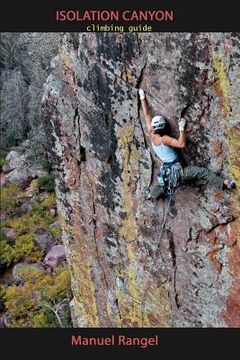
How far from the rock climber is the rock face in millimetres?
130

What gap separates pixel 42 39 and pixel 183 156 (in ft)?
45.2

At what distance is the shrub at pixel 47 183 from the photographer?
25928 millimetres

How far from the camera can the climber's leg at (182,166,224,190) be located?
9023 mm

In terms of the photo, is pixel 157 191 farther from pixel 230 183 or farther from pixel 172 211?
pixel 230 183

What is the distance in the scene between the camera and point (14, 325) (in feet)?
63.6

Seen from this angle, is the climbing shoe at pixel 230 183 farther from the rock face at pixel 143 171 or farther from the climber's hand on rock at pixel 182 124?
the climber's hand on rock at pixel 182 124

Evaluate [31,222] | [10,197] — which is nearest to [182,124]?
[31,222]

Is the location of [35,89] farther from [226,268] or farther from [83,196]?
[226,268]

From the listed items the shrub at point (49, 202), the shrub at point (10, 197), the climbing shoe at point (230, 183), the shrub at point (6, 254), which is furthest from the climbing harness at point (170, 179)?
the shrub at point (10, 197)

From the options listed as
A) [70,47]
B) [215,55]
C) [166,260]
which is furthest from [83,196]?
[215,55]

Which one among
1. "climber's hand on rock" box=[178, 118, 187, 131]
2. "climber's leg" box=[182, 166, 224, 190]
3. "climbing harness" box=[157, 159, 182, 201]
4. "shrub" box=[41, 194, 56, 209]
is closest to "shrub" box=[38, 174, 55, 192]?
"shrub" box=[41, 194, 56, 209]

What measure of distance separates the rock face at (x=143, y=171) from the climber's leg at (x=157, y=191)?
0.68 ft

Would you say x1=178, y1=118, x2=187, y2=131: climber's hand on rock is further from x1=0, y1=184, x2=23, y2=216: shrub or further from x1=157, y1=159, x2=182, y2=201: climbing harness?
x1=0, y1=184, x2=23, y2=216: shrub

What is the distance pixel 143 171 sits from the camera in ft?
32.9
